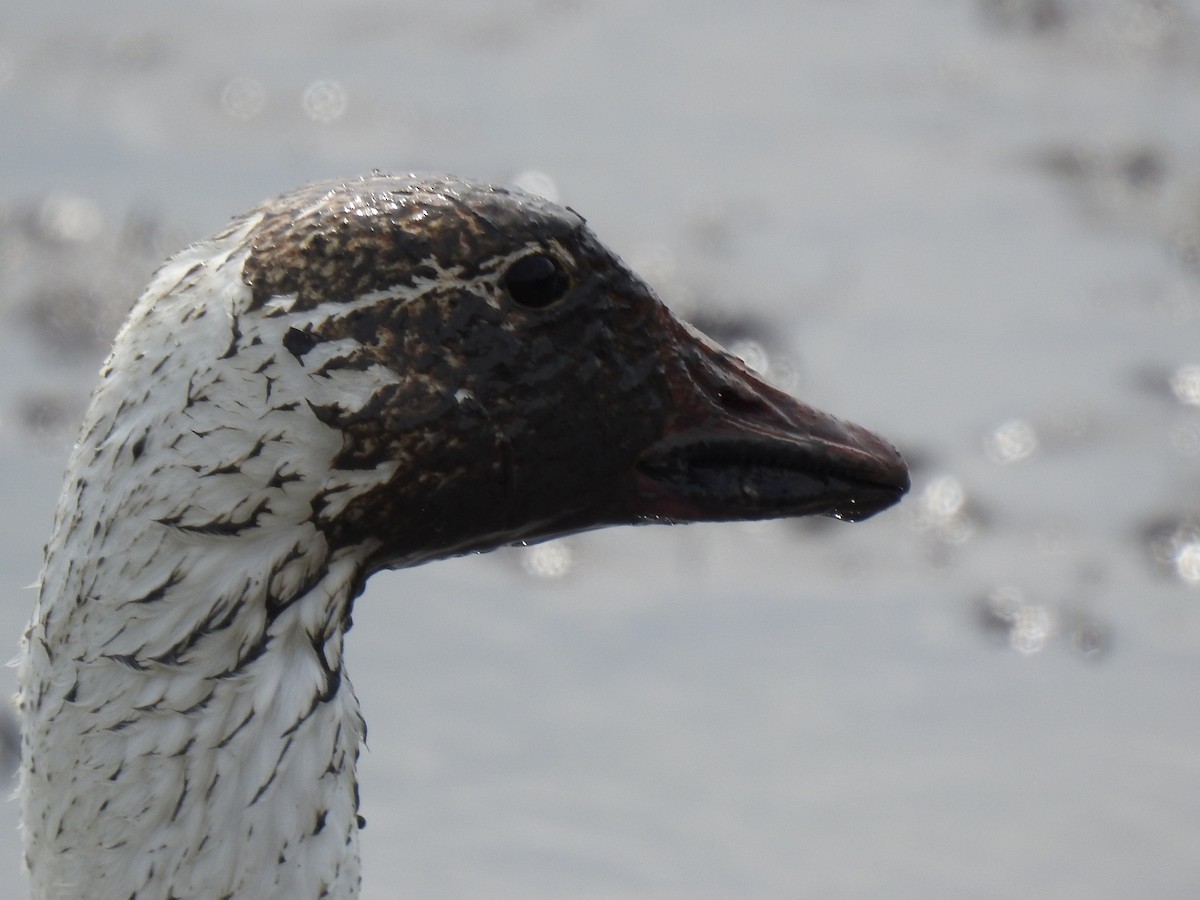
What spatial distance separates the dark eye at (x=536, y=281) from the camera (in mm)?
2797

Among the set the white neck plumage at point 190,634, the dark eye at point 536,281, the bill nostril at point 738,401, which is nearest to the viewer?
the white neck plumage at point 190,634

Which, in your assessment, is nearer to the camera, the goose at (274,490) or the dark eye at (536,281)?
the goose at (274,490)

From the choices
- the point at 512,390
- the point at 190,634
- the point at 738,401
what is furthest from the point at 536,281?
the point at 190,634

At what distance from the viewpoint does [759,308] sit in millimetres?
7883

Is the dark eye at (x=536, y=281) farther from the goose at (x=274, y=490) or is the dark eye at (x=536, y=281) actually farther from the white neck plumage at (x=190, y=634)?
the white neck plumage at (x=190, y=634)

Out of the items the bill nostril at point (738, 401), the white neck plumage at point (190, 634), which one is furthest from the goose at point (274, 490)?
the bill nostril at point (738, 401)

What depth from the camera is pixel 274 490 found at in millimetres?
2639

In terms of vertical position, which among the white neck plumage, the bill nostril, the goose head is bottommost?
the white neck plumage

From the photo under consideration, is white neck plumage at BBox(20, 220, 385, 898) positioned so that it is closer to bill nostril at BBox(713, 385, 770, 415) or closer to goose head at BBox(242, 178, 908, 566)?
goose head at BBox(242, 178, 908, 566)

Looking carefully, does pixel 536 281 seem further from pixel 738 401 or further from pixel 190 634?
pixel 190 634

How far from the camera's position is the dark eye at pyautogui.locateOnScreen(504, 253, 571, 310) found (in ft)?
9.18

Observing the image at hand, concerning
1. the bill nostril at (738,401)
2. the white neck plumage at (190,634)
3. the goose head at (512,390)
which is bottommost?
the white neck plumage at (190,634)

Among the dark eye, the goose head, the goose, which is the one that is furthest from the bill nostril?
the dark eye

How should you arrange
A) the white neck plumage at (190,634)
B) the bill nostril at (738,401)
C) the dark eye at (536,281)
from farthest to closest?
1. the bill nostril at (738,401)
2. the dark eye at (536,281)
3. the white neck plumage at (190,634)
